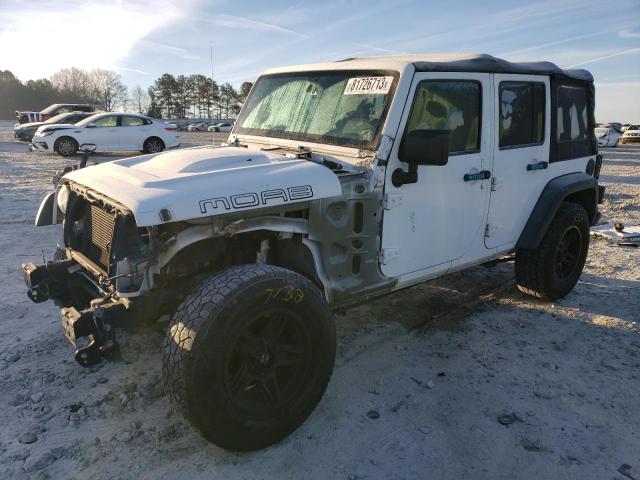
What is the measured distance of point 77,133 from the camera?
1659cm

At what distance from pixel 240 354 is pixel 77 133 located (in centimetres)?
1653

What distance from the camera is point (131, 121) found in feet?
54.4

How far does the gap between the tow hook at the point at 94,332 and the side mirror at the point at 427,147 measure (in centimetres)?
193

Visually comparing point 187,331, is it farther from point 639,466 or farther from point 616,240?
point 616,240

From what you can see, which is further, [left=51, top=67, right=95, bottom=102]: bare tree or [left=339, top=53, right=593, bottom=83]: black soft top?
[left=51, top=67, right=95, bottom=102]: bare tree

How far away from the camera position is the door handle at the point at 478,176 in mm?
3637

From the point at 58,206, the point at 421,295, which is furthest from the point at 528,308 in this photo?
the point at 58,206

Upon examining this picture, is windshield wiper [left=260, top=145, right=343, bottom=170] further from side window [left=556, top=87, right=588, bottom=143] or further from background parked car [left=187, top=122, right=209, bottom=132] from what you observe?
background parked car [left=187, top=122, right=209, bottom=132]

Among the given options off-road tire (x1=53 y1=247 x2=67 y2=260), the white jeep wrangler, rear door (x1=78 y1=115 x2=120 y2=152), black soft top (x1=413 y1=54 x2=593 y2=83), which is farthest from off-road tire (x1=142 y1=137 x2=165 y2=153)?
black soft top (x1=413 y1=54 x2=593 y2=83)

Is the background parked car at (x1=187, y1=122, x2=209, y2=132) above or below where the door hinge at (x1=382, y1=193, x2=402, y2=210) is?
below

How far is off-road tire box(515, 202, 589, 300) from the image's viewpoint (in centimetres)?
451

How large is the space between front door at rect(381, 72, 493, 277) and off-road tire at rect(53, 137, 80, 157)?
642 inches

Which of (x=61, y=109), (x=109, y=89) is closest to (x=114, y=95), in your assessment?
(x=109, y=89)

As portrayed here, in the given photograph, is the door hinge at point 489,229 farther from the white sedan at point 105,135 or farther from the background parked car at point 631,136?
the background parked car at point 631,136
